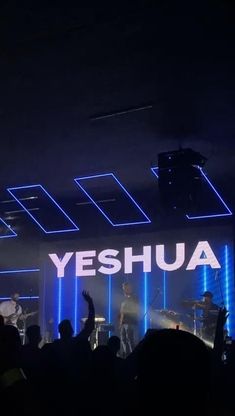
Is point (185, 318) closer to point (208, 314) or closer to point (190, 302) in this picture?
point (190, 302)

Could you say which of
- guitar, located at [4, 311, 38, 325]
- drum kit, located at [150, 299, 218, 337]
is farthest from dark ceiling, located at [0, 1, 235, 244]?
guitar, located at [4, 311, 38, 325]

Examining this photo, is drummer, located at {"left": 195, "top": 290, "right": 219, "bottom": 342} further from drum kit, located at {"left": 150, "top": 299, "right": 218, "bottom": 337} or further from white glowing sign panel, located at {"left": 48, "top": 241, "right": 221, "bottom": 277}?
white glowing sign panel, located at {"left": 48, "top": 241, "right": 221, "bottom": 277}

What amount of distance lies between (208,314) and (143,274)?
5.46ft

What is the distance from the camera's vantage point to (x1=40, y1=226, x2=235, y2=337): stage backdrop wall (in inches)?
427

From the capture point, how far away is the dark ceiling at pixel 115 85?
538cm

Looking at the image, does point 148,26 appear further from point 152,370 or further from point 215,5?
point 152,370

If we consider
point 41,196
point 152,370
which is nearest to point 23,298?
point 41,196

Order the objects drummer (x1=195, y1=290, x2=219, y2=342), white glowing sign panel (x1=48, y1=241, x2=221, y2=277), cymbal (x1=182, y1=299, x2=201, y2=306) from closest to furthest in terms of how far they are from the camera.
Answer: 1. drummer (x1=195, y1=290, x2=219, y2=342)
2. cymbal (x1=182, y1=299, x2=201, y2=306)
3. white glowing sign panel (x1=48, y1=241, x2=221, y2=277)

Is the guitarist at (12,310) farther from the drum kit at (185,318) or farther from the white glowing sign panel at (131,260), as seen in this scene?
the drum kit at (185,318)

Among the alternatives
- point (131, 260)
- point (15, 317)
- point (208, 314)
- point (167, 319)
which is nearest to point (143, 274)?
point (131, 260)

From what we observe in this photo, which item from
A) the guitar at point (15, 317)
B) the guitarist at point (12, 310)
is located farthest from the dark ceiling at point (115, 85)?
the guitar at point (15, 317)

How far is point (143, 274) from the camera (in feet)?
37.8

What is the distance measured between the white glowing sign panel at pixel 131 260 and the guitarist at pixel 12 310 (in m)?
1.13

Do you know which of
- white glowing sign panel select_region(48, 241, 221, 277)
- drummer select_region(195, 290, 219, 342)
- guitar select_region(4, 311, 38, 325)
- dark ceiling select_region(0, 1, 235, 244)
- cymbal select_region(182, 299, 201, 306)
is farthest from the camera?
guitar select_region(4, 311, 38, 325)
